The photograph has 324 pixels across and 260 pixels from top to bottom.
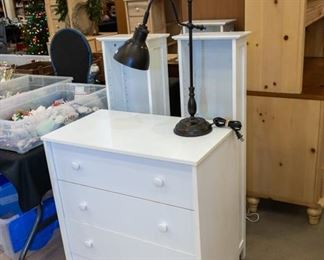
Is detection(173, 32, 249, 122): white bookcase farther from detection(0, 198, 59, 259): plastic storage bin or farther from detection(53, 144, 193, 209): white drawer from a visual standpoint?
detection(0, 198, 59, 259): plastic storage bin

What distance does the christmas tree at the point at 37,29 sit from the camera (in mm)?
5043

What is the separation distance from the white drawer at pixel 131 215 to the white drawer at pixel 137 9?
2.00 m

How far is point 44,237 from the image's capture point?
2.01 meters

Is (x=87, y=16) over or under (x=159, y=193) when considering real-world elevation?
over

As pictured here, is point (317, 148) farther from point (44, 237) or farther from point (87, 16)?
point (87, 16)

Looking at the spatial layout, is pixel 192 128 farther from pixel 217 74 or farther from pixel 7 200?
pixel 7 200

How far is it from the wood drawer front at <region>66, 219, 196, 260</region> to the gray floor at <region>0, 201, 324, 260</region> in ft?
1.22

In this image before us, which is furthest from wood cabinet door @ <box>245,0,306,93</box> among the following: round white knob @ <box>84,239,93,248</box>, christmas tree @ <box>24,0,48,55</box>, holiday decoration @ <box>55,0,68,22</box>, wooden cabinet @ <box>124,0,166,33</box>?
christmas tree @ <box>24,0,48,55</box>

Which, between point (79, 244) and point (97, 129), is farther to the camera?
point (79, 244)

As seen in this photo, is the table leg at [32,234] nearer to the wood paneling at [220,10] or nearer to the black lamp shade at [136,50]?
the black lamp shade at [136,50]

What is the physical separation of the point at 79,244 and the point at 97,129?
21.5 inches

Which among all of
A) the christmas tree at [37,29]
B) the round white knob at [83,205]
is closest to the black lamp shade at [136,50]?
the round white knob at [83,205]

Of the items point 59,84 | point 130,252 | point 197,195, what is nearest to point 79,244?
point 130,252

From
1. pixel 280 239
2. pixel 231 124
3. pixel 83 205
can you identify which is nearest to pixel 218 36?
pixel 231 124
